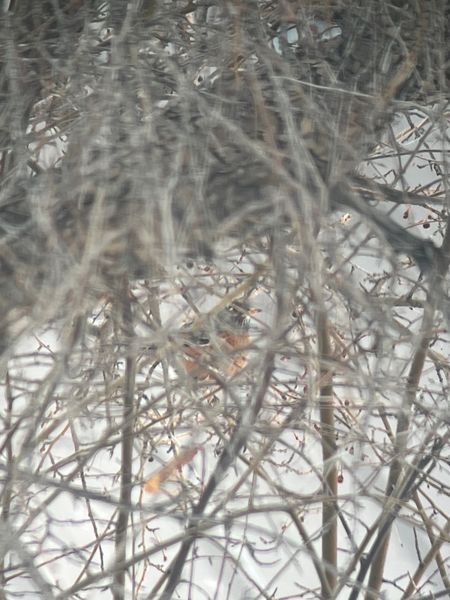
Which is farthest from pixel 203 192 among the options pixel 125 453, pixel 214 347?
pixel 125 453

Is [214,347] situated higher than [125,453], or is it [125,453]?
[125,453]

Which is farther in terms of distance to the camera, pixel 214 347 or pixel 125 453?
pixel 125 453

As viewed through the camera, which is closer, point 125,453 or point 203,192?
point 203,192

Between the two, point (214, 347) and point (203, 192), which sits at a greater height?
point (203, 192)

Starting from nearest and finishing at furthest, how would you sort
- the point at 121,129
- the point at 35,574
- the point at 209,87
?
1. the point at 35,574
2. the point at 121,129
3. the point at 209,87

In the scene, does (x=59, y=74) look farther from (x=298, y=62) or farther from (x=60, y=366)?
(x=60, y=366)

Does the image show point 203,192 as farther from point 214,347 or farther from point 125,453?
point 125,453

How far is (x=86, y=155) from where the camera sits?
605 millimetres

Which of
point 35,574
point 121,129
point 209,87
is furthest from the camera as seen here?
point 209,87

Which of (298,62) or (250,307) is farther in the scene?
(250,307)

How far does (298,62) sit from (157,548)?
1.24 feet

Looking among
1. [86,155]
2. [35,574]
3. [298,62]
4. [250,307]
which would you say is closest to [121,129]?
[86,155]

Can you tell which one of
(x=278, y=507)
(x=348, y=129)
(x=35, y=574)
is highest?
(x=348, y=129)

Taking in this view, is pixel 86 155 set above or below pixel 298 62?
below
